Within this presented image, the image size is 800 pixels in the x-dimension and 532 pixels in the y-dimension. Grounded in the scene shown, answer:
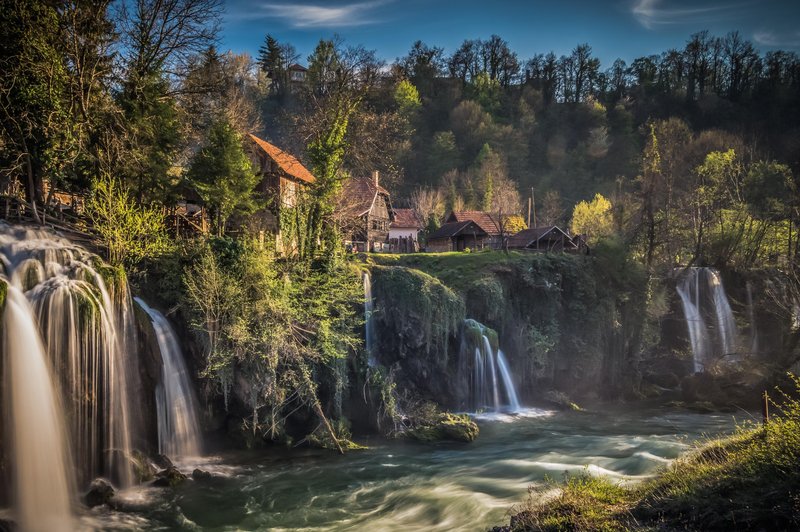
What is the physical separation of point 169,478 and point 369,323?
10.2m

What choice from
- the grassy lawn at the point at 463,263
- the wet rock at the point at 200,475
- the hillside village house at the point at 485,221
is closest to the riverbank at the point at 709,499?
the wet rock at the point at 200,475

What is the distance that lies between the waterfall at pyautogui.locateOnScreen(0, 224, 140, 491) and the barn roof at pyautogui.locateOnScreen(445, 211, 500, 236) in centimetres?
3982

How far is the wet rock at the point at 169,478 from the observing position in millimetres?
13531

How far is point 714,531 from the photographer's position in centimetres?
716

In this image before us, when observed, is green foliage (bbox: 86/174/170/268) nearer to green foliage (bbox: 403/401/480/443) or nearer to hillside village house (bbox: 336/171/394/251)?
green foliage (bbox: 403/401/480/443)

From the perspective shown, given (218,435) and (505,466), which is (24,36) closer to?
(218,435)

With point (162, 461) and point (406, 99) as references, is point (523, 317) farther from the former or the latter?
point (406, 99)

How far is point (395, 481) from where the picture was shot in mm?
14797

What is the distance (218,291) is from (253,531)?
775 centimetres

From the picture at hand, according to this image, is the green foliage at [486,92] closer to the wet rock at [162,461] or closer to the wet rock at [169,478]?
the wet rock at [162,461]

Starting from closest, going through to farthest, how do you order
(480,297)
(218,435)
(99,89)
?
(218,435)
(99,89)
(480,297)

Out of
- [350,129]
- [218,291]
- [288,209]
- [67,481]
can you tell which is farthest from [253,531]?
[350,129]

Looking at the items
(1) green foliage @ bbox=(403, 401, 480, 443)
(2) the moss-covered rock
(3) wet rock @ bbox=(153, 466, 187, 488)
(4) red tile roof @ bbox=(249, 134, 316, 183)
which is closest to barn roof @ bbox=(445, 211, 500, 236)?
(4) red tile roof @ bbox=(249, 134, 316, 183)

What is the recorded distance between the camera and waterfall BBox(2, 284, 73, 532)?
11227 millimetres
